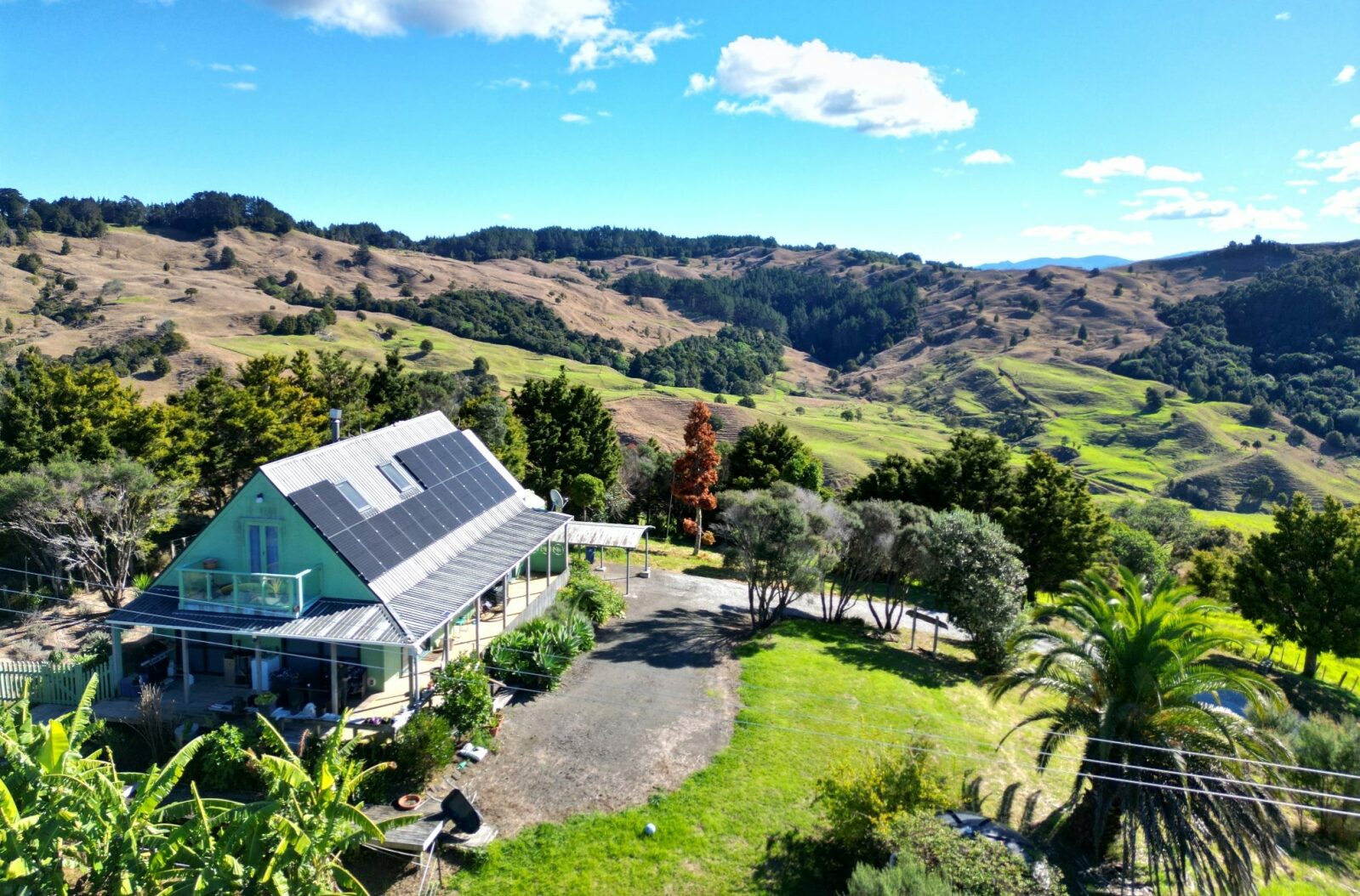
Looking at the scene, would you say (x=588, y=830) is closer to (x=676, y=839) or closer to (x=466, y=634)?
(x=676, y=839)

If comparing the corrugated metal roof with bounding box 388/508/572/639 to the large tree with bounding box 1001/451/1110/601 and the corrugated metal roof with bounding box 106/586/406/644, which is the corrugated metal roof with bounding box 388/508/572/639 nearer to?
the corrugated metal roof with bounding box 106/586/406/644

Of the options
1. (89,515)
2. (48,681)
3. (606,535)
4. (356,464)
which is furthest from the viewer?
(606,535)

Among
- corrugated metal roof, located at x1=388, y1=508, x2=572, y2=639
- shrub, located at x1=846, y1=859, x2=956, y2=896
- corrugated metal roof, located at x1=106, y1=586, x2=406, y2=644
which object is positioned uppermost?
corrugated metal roof, located at x1=388, y1=508, x2=572, y2=639

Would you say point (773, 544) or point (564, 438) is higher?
point (564, 438)

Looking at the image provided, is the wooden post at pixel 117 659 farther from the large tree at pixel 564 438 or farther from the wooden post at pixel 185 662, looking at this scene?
the large tree at pixel 564 438

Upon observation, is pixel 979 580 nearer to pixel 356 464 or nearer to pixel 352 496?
pixel 352 496

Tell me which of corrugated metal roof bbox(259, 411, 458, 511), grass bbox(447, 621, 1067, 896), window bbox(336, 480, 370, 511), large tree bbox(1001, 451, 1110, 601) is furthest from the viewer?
large tree bbox(1001, 451, 1110, 601)

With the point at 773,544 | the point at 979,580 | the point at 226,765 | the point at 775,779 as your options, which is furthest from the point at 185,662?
the point at 979,580

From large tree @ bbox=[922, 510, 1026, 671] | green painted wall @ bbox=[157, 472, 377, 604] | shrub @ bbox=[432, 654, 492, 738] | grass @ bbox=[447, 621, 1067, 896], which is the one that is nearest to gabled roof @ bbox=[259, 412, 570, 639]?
green painted wall @ bbox=[157, 472, 377, 604]
